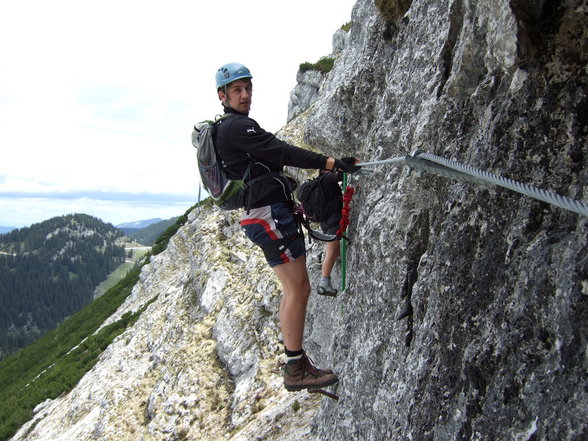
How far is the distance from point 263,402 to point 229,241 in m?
10.4

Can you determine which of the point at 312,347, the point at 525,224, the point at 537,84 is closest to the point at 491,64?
the point at 537,84

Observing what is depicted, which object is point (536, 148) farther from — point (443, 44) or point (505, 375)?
point (443, 44)

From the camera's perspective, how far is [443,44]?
17.9ft

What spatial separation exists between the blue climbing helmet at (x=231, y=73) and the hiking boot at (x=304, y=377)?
14.3ft

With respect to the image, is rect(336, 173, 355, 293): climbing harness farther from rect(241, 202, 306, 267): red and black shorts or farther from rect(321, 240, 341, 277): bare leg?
rect(241, 202, 306, 267): red and black shorts

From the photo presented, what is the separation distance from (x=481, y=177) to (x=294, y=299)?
3826 mm

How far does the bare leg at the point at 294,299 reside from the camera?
650 cm

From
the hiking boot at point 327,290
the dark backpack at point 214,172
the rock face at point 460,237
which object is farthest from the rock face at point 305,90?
the dark backpack at point 214,172

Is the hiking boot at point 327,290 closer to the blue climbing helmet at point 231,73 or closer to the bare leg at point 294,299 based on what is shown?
the bare leg at point 294,299

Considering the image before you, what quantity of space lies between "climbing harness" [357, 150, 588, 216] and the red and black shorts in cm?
228

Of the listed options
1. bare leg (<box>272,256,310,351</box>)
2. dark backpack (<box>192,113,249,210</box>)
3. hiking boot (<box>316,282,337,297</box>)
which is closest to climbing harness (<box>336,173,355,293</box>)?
hiking boot (<box>316,282,337,297</box>)

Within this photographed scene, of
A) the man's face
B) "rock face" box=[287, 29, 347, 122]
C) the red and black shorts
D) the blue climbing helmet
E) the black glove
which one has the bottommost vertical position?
the red and black shorts

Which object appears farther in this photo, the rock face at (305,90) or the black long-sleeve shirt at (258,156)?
the rock face at (305,90)

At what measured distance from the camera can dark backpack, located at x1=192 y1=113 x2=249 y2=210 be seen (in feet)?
20.9
